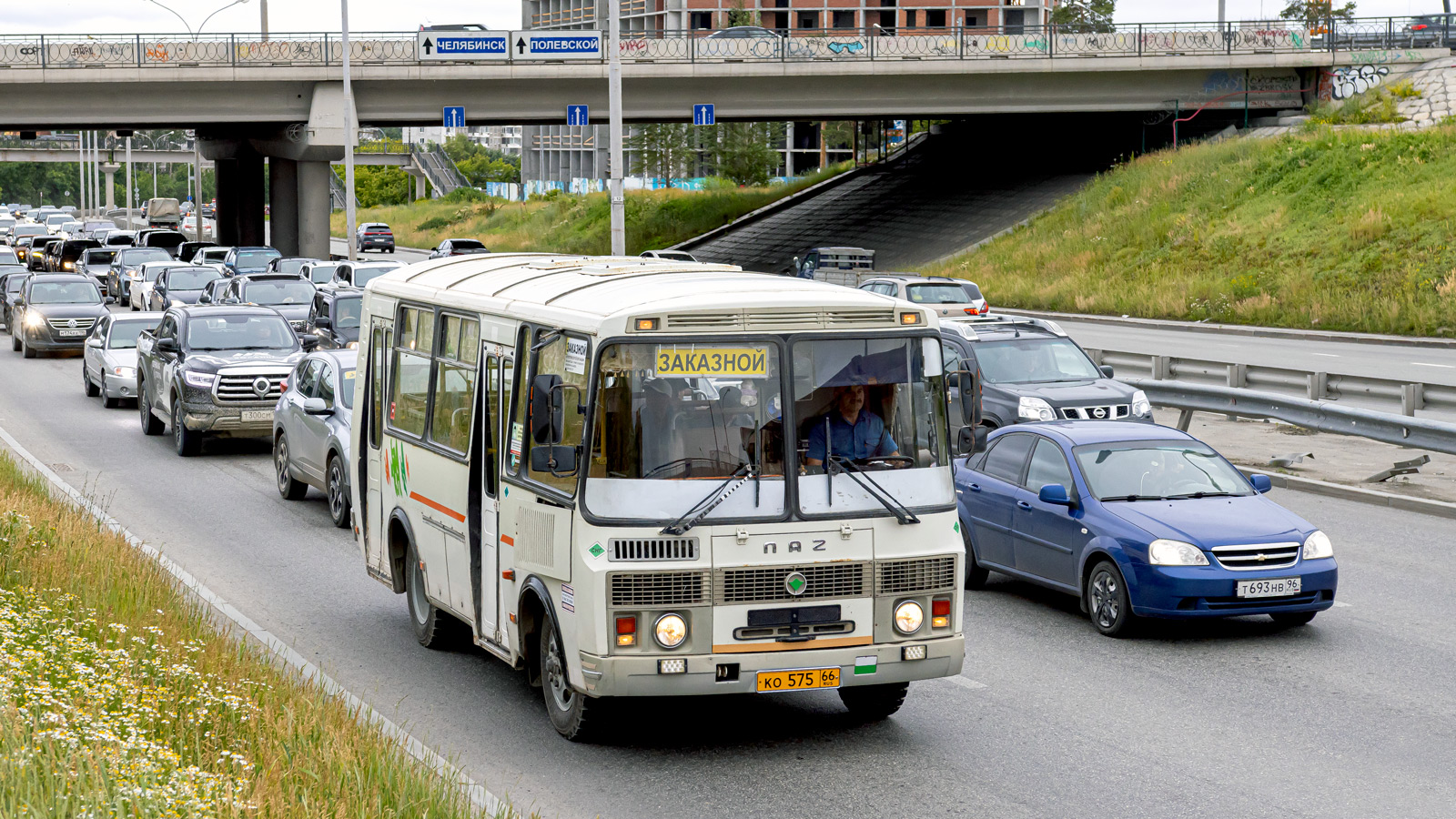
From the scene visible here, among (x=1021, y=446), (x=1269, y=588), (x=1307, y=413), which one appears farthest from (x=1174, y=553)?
(x=1307, y=413)

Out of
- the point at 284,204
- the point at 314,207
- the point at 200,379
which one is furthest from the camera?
the point at 284,204

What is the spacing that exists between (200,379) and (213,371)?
201mm

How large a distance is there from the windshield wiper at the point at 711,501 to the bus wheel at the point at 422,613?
10.8 ft

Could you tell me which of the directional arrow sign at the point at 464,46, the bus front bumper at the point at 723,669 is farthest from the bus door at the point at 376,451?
the directional arrow sign at the point at 464,46

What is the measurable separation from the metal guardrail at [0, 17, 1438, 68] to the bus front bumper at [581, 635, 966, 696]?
44.7 meters

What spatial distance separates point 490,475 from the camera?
9.45 m

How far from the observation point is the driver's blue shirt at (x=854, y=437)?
841 cm

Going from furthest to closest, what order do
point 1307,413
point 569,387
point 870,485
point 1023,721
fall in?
point 1307,413 < point 1023,721 < point 870,485 < point 569,387

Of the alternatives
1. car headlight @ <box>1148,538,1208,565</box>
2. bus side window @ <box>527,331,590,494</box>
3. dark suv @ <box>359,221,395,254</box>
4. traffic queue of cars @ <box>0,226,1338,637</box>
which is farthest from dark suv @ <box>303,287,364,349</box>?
dark suv @ <box>359,221,395,254</box>

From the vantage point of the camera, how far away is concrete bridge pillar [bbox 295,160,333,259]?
5856 cm

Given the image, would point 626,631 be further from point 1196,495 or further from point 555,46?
point 555,46

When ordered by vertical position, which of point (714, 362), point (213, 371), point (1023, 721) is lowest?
point (1023, 721)

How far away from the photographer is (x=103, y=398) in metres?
27.4

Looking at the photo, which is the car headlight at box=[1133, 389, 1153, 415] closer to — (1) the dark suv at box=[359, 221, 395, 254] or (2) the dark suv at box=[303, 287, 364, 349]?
(2) the dark suv at box=[303, 287, 364, 349]
